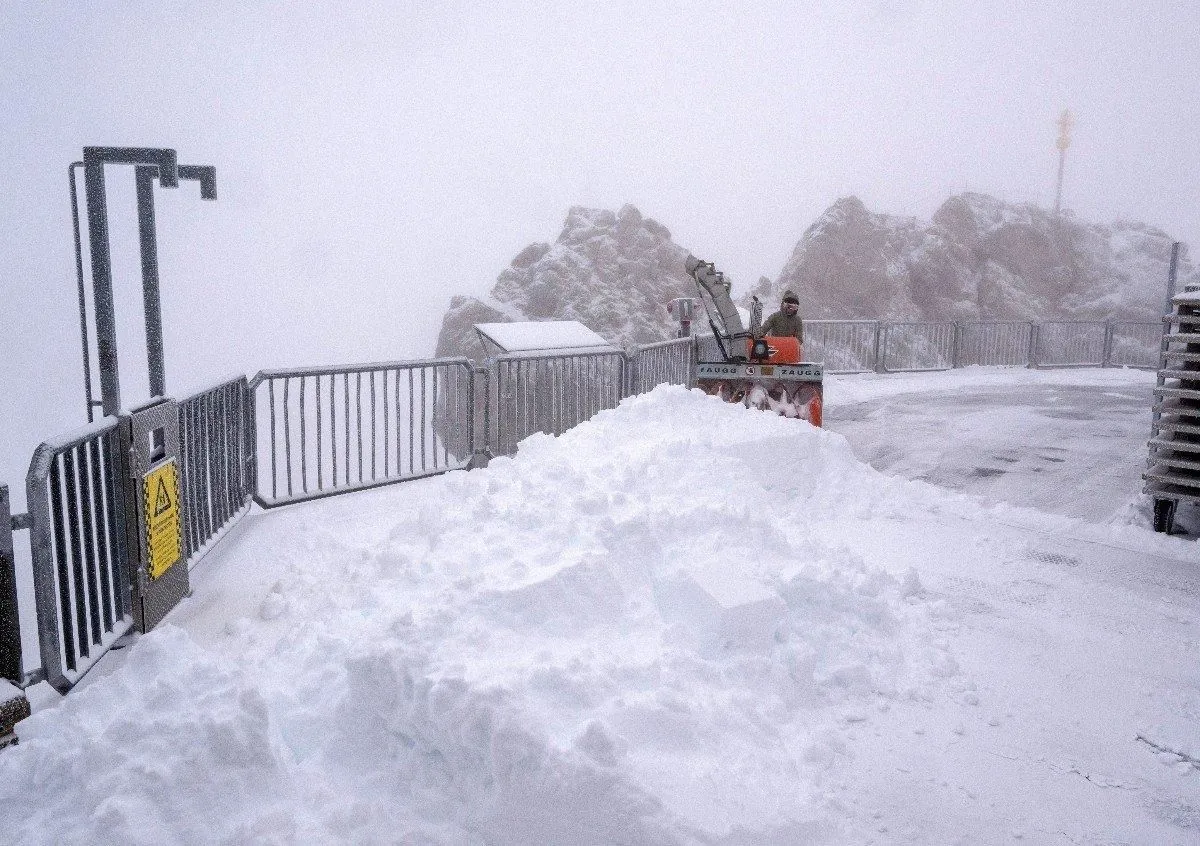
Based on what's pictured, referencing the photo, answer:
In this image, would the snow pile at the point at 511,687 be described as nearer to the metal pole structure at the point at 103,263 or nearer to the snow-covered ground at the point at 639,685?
the snow-covered ground at the point at 639,685

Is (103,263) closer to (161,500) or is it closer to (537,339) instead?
(161,500)

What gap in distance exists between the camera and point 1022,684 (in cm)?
438

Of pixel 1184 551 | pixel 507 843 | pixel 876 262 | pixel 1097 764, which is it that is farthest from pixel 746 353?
pixel 876 262

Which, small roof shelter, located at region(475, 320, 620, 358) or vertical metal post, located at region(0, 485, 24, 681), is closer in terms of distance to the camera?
vertical metal post, located at region(0, 485, 24, 681)

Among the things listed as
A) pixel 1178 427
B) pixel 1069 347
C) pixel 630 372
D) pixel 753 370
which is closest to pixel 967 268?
pixel 1069 347

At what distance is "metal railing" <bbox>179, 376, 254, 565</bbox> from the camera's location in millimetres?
6160

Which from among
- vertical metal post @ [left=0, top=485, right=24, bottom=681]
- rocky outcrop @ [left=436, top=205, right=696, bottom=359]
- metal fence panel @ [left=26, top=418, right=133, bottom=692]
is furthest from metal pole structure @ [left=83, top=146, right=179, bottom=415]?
rocky outcrop @ [left=436, top=205, right=696, bottom=359]

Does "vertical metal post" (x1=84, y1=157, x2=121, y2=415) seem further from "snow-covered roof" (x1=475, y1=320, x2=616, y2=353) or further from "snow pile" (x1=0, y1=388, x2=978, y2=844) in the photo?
"snow-covered roof" (x1=475, y1=320, x2=616, y2=353)

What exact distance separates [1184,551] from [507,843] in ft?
21.5

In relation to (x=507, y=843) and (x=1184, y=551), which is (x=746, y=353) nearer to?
(x=1184, y=551)

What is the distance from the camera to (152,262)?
19.8 ft

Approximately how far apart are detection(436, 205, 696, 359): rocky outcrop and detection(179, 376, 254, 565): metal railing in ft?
117

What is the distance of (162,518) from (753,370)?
23.5 feet

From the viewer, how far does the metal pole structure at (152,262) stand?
231 inches
